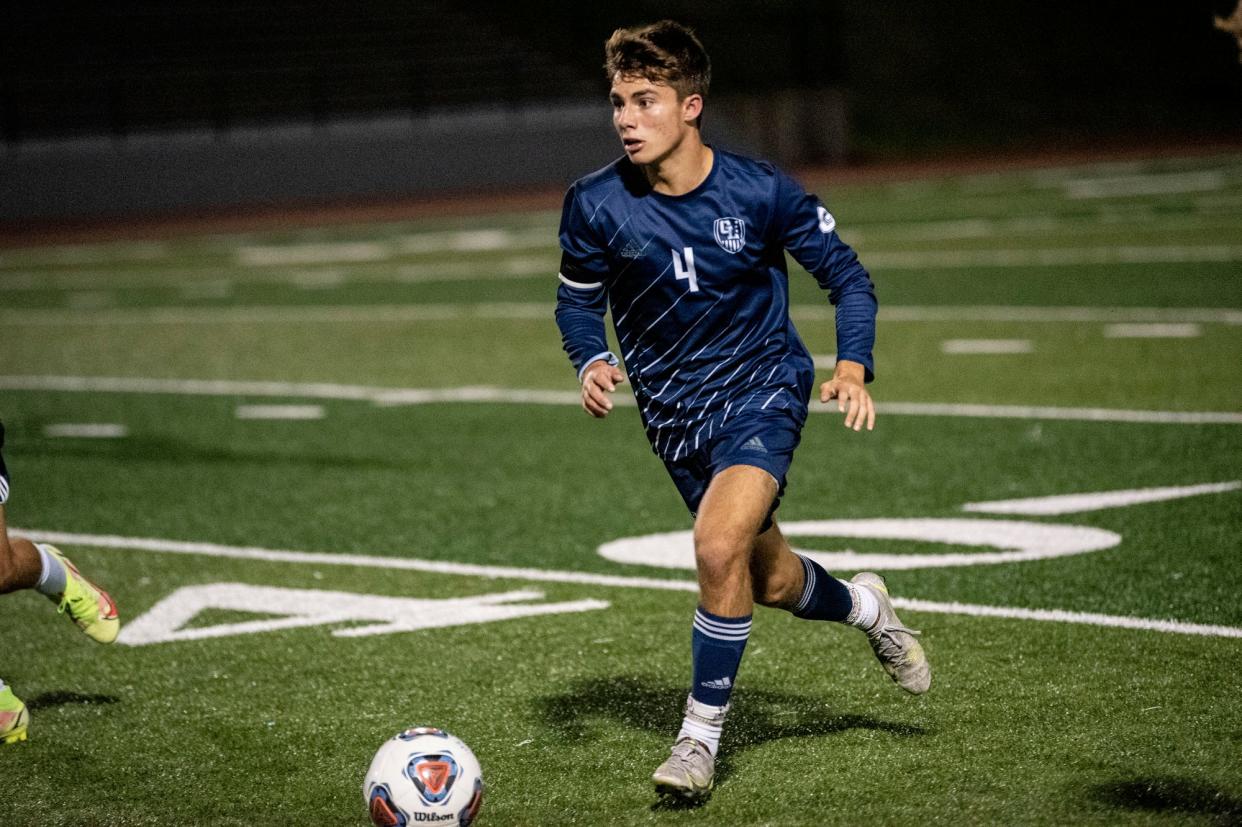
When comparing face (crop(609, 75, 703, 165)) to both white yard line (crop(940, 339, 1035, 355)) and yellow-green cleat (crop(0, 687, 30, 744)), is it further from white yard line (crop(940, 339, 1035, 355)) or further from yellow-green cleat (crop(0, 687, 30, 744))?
white yard line (crop(940, 339, 1035, 355))

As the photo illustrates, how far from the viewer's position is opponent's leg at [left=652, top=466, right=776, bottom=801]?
470 cm

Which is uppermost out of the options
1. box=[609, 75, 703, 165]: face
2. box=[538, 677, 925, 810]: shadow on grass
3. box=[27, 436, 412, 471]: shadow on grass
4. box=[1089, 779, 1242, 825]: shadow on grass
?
box=[609, 75, 703, 165]: face

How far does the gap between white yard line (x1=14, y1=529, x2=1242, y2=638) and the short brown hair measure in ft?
8.10

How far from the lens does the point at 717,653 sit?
15.5 ft

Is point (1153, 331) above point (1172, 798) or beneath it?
beneath

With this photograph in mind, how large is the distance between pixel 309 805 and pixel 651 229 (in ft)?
6.11

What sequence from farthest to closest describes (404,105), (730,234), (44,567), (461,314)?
1. (404,105)
2. (461,314)
3. (44,567)
4. (730,234)

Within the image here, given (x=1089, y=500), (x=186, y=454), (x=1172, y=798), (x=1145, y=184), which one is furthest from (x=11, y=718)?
(x=1145, y=184)

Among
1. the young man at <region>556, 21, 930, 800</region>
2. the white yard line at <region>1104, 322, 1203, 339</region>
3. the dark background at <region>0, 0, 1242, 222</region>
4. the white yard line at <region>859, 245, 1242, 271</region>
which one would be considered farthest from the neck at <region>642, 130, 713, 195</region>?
the dark background at <region>0, 0, 1242, 222</region>

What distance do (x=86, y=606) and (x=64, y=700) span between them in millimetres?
342

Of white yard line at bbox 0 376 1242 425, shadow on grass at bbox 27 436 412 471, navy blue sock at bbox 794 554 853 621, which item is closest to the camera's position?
navy blue sock at bbox 794 554 853 621

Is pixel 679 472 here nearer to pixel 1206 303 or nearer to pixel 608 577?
pixel 608 577

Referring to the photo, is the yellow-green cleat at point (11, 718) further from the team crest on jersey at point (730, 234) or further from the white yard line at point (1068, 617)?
the white yard line at point (1068, 617)

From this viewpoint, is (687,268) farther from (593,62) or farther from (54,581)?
(593,62)
